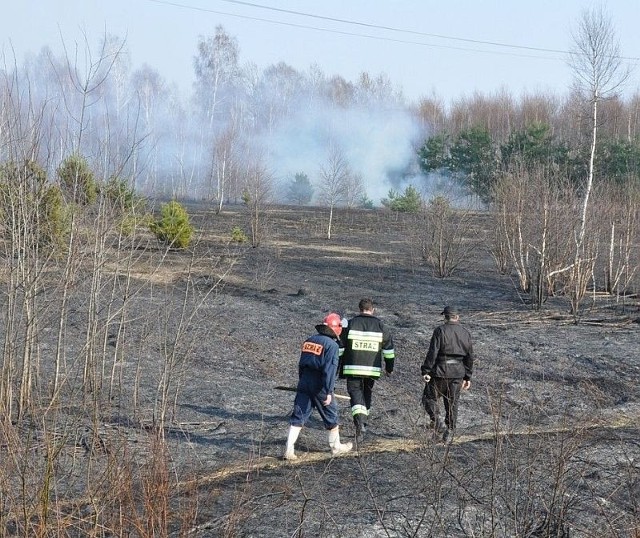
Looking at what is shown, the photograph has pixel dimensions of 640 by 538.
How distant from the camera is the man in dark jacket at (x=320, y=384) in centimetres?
829

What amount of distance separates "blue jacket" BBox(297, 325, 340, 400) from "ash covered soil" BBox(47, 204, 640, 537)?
0.65 metres

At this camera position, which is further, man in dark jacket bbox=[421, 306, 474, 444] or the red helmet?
man in dark jacket bbox=[421, 306, 474, 444]

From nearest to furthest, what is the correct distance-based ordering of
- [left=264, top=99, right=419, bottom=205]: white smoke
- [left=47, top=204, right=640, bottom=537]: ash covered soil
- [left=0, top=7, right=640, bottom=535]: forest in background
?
[left=47, top=204, right=640, bottom=537]: ash covered soil < [left=0, top=7, right=640, bottom=535]: forest in background < [left=264, top=99, right=419, bottom=205]: white smoke

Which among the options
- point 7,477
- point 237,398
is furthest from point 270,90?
point 7,477

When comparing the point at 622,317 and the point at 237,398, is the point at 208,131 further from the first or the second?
the point at 237,398

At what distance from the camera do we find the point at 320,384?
27.5 ft

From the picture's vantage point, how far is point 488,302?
19.8 meters

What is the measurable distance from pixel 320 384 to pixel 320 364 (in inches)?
8.0

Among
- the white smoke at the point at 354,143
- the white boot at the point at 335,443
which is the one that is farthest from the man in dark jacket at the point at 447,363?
the white smoke at the point at 354,143

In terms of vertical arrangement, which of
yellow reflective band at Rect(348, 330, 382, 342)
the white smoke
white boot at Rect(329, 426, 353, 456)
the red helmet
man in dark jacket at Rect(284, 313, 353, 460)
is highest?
the white smoke

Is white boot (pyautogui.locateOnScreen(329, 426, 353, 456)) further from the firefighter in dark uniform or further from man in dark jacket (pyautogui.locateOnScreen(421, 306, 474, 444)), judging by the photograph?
man in dark jacket (pyautogui.locateOnScreen(421, 306, 474, 444))

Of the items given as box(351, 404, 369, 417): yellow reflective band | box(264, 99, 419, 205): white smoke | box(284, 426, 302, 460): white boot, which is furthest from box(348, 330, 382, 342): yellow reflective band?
box(264, 99, 419, 205): white smoke

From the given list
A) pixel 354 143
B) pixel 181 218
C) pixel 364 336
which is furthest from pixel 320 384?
pixel 354 143

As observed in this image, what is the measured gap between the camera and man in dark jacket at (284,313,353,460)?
27.2 feet
